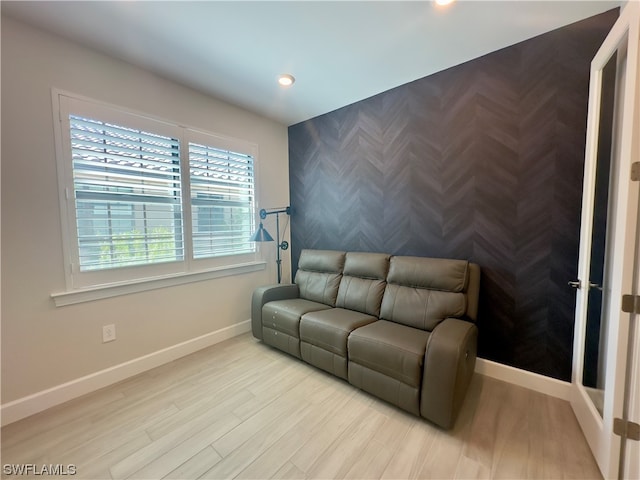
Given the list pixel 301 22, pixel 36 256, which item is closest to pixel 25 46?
pixel 36 256

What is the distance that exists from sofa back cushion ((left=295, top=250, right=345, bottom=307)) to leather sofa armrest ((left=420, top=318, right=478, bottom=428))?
1.24 metres

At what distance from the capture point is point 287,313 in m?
2.51

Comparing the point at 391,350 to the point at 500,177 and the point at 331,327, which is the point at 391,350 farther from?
the point at 500,177

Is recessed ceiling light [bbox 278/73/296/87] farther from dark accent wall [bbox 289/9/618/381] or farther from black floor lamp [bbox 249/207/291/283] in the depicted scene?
black floor lamp [bbox 249/207/291/283]

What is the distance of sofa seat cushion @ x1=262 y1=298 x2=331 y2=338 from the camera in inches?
95.9

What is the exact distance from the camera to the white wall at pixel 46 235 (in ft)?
5.62

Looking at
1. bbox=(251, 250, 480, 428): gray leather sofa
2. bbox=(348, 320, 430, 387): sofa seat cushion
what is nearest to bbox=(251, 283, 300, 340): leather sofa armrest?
bbox=(251, 250, 480, 428): gray leather sofa

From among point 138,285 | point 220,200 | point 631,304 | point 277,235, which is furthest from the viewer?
point 277,235

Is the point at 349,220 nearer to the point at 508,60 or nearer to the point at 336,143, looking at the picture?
the point at 336,143

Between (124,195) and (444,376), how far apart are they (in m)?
2.76

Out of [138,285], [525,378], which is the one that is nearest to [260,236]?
[138,285]

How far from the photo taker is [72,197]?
195 centimetres

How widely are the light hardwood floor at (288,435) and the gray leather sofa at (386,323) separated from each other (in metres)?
0.20

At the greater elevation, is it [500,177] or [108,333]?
[500,177]
